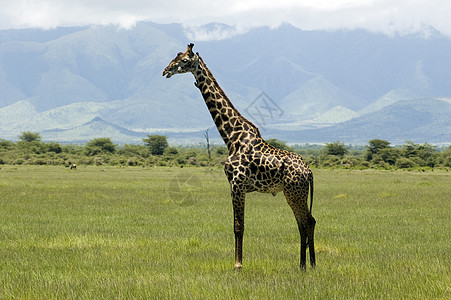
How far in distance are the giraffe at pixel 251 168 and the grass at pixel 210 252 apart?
3.18ft

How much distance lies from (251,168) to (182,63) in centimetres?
232

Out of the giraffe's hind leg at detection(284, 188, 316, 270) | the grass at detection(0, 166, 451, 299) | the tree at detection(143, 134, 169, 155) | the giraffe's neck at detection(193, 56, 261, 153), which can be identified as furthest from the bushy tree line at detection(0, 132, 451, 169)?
→ the giraffe's hind leg at detection(284, 188, 316, 270)

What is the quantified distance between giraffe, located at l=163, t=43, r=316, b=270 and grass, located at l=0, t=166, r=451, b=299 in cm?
97

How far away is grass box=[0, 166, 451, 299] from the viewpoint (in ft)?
30.4

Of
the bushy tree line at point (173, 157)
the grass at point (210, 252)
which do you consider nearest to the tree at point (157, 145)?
the bushy tree line at point (173, 157)

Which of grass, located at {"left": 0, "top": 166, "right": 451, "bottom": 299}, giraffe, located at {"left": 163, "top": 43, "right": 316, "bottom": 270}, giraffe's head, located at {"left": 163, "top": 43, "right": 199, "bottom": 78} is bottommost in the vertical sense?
grass, located at {"left": 0, "top": 166, "right": 451, "bottom": 299}

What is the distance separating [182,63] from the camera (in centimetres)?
1069

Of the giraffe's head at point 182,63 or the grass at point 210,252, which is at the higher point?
the giraffe's head at point 182,63

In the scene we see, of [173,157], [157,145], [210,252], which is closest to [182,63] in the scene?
[210,252]

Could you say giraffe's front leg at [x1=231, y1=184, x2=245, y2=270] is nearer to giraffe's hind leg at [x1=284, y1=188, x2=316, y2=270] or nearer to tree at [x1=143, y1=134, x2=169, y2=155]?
giraffe's hind leg at [x1=284, y1=188, x2=316, y2=270]

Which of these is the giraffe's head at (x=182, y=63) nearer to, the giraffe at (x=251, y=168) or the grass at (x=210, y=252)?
the giraffe at (x=251, y=168)

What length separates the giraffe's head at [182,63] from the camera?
10.5 m

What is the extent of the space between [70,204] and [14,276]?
14.9 meters

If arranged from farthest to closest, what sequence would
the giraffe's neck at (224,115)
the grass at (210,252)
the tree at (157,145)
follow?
the tree at (157,145)
the giraffe's neck at (224,115)
the grass at (210,252)
